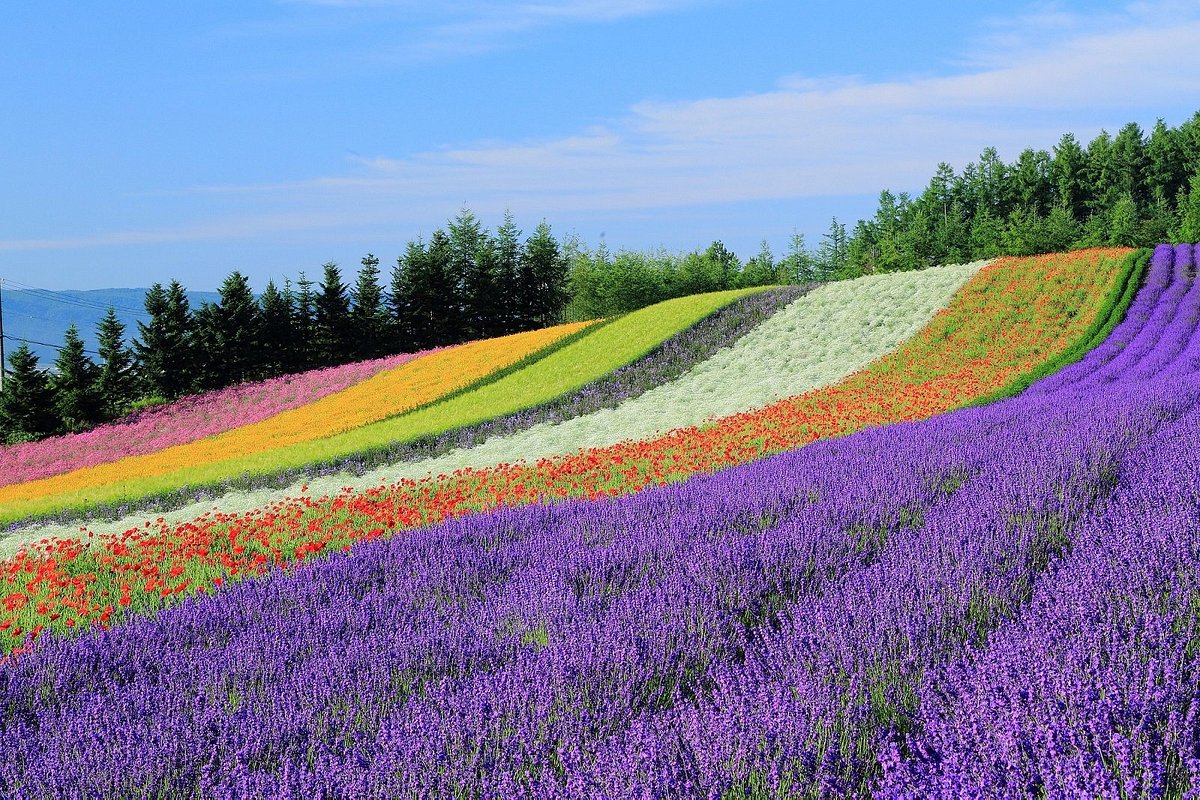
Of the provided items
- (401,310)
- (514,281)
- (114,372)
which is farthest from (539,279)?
(114,372)

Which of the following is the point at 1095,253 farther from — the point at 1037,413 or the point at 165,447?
the point at 165,447

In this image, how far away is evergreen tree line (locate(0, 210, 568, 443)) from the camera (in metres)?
32.5

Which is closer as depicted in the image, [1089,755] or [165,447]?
[1089,755]

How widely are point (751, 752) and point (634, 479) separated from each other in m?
6.88

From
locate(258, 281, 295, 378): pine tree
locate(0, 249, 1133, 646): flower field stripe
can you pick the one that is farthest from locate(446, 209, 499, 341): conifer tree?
locate(0, 249, 1133, 646): flower field stripe

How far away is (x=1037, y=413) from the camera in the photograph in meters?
8.48

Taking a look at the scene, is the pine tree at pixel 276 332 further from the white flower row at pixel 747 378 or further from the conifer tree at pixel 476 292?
the white flower row at pixel 747 378

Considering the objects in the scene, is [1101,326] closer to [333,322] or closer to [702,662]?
[702,662]

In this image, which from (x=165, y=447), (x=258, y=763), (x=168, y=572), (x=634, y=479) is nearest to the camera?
(x=258, y=763)

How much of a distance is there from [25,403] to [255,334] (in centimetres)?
878

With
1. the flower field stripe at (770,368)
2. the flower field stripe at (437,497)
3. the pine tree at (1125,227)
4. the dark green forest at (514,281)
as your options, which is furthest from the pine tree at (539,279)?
the pine tree at (1125,227)

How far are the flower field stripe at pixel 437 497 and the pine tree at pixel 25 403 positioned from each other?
25.1 meters

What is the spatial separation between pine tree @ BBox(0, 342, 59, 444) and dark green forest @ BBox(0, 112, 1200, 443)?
53 mm

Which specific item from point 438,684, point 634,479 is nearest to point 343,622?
point 438,684
